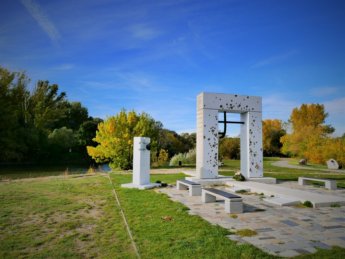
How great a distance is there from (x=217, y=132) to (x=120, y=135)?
28.8 feet

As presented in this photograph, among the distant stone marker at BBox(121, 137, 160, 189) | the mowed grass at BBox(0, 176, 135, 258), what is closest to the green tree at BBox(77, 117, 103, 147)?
the distant stone marker at BBox(121, 137, 160, 189)

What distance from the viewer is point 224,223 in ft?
18.4

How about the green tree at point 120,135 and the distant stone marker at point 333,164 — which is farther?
the distant stone marker at point 333,164

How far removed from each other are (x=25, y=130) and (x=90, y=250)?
29709mm

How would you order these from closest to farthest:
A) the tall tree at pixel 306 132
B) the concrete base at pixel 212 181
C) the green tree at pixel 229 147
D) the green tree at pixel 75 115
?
1. the concrete base at pixel 212 181
2. the tall tree at pixel 306 132
3. the green tree at pixel 229 147
4. the green tree at pixel 75 115

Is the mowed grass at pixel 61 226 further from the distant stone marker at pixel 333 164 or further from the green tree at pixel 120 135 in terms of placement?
the distant stone marker at pixel 333 164

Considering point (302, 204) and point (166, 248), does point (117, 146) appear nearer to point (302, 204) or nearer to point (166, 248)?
point (302, 204)

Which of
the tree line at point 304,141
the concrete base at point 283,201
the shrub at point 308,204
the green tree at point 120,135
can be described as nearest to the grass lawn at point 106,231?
the concrete base at point 283,201

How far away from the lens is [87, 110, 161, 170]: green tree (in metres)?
18.4

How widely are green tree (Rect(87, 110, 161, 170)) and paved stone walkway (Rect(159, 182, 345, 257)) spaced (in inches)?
443

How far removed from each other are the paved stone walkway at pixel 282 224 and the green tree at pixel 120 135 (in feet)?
36.9

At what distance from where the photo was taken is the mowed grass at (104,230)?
4.05 meters

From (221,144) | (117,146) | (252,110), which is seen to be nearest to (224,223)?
(252,110)

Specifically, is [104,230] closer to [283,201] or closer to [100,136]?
[283,201]
